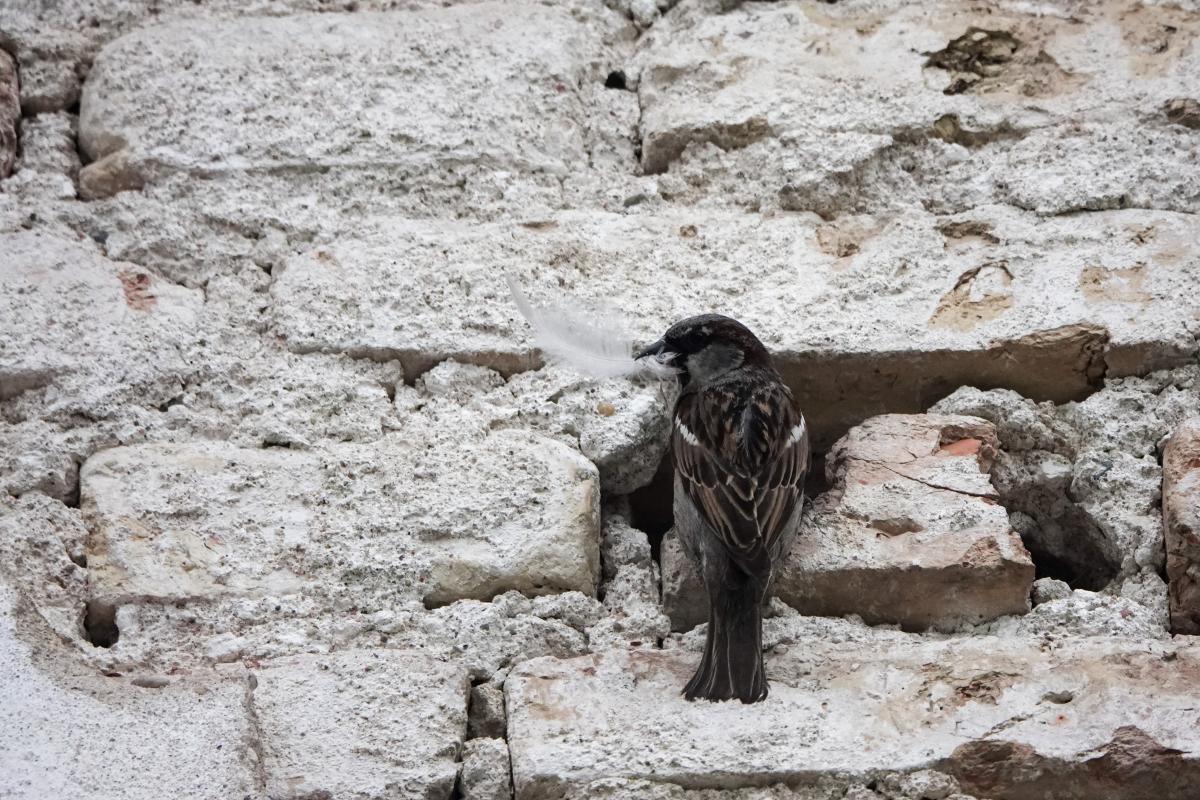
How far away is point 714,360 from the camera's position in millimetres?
3074

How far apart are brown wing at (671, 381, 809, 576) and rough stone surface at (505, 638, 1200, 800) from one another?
265 mm

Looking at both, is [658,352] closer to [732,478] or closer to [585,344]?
[585,344]

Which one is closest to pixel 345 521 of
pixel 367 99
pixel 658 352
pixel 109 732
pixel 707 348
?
pixel 109 732

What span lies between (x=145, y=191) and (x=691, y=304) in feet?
4.04

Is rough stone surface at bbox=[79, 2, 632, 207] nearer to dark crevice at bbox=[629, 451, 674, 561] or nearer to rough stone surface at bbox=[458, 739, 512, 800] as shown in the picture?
dark crevice at bbox=[629, 451, 674, 561]

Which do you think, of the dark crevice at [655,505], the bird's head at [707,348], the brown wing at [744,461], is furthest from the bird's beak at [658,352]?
the dark crevice at [655,505]

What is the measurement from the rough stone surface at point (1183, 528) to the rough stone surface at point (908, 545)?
0.25 metres

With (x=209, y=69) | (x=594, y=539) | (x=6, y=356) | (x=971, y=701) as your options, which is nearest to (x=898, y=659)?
(x=971, y=701)

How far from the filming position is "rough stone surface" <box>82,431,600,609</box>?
2682 millimetres

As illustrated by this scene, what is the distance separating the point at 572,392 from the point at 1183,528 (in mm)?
1157

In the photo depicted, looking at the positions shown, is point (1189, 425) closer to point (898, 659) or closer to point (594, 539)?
point (898, 659)

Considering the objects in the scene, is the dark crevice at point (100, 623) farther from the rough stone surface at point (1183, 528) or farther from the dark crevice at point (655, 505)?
the rough stone surface at point (1183, 528)

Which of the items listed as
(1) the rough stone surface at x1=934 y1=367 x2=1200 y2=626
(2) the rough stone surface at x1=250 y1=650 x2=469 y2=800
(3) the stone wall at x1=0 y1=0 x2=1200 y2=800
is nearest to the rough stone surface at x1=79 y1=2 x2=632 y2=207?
(3) the stone wall at x1=0 y1=0 x2=1200 y2=800

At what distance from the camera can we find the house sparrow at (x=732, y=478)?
254 cm
